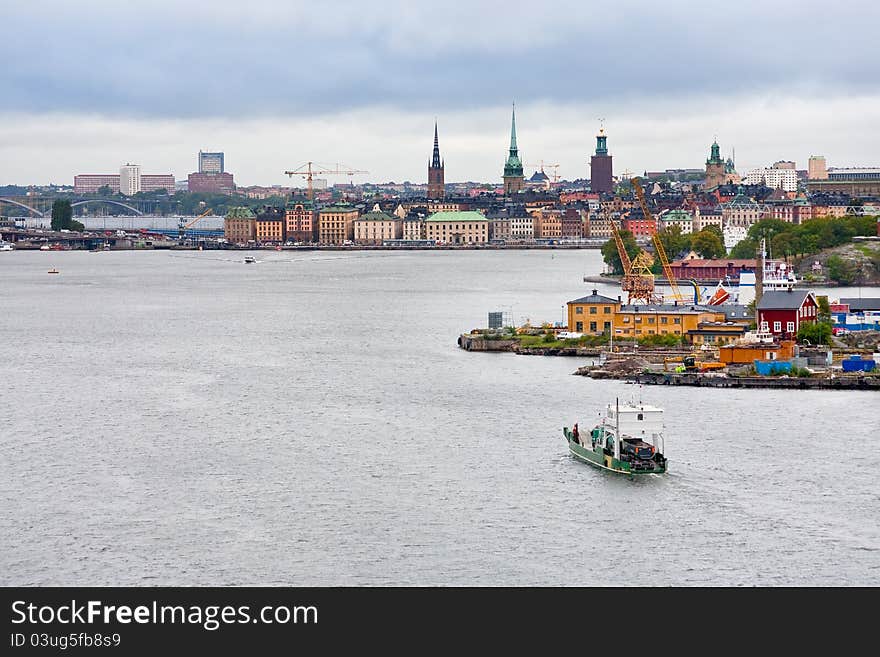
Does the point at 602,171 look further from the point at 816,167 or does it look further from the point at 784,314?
the point at 784,314

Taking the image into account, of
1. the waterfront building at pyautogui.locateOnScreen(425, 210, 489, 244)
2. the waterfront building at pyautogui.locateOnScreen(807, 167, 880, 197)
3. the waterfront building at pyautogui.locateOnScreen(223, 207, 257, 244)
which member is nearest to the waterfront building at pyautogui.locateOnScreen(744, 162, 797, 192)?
the waterfront building at pyautogui.locateOnScreen(807, 167, 880, 197)

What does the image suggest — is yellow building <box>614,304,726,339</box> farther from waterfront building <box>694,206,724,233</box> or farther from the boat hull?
waterfront building <box>694,206,724,233</box>

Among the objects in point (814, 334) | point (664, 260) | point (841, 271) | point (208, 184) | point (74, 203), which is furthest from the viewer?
point (208, 184)

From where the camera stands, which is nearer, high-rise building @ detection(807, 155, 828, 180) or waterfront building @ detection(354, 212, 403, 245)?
waterfront building @ detection(354, 212, 403, 245)

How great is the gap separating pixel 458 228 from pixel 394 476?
75.7 metres

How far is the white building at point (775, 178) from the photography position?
119056 millimetres

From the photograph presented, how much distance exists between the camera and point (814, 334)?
23.2 m

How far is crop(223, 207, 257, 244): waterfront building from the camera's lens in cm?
9231

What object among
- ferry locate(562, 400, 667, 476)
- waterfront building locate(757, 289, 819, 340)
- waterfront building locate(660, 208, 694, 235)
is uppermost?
waterfront building locate(660, 208, 694, 235)

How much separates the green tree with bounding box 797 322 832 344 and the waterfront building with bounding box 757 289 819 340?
145 millimetres

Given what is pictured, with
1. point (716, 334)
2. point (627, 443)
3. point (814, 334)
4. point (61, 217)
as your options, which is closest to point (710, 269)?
point (716, 334)
